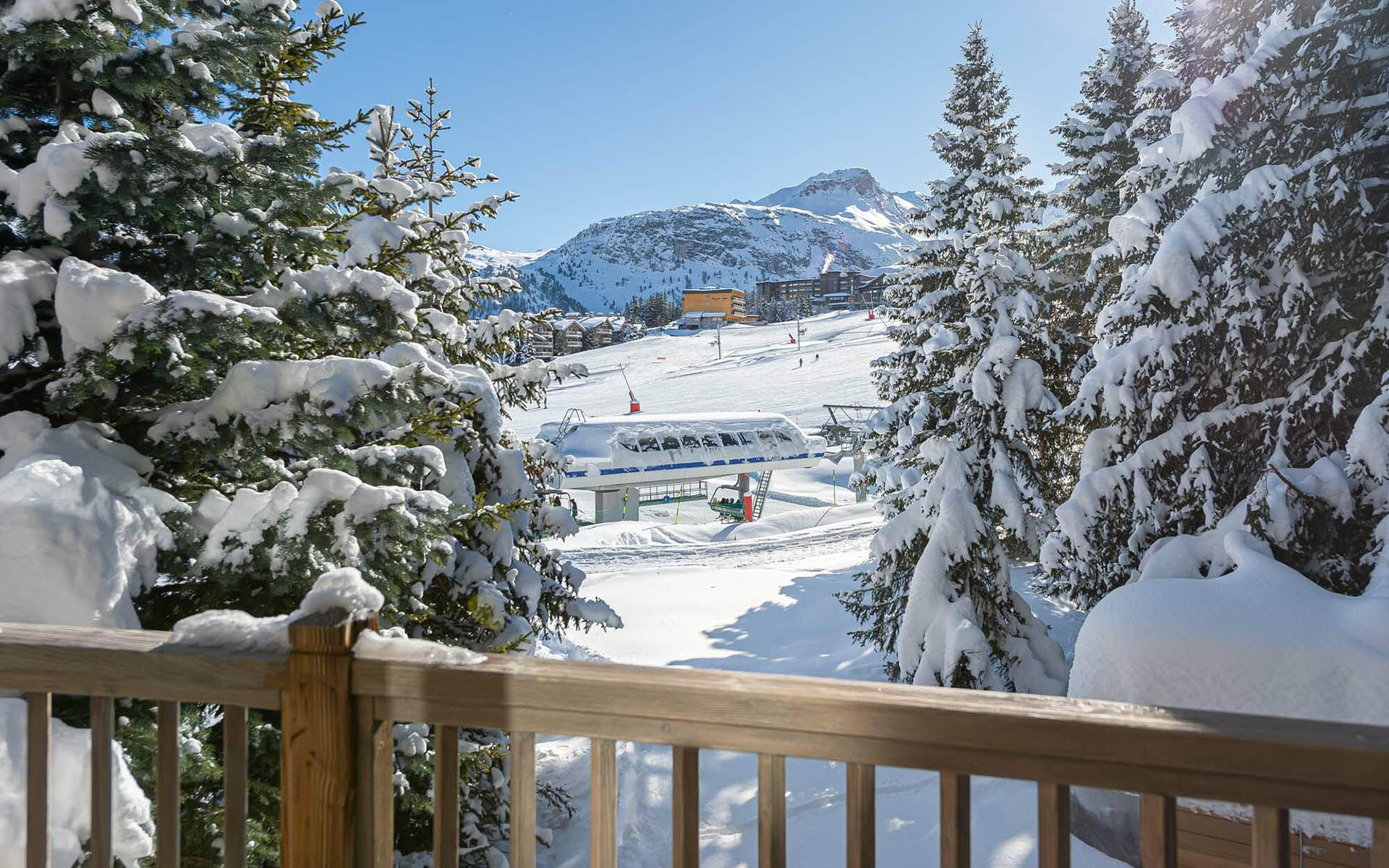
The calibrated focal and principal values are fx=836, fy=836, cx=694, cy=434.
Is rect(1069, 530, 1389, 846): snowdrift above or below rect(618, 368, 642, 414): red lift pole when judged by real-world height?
below

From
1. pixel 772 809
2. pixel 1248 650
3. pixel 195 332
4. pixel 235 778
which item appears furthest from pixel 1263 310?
pixel 235 778

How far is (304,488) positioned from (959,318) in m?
10.4

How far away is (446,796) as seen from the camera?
5.61 ft

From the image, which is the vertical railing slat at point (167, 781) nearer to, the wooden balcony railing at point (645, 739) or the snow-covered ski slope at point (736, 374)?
the wooden balcony railing at point (645, 739)

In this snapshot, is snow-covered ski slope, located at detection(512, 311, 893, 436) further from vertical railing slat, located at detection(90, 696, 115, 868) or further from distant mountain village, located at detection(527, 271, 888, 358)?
vertical railing slat, located at detection(90, 696, 115, 868)

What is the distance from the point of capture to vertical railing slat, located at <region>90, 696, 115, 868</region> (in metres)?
1.84

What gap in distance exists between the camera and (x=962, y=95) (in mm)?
12641

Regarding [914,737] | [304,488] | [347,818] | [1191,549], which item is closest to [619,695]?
[914,737]

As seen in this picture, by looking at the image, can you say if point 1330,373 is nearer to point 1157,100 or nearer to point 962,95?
point 1157,100

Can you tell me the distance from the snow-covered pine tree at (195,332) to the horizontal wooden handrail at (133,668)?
1.44m

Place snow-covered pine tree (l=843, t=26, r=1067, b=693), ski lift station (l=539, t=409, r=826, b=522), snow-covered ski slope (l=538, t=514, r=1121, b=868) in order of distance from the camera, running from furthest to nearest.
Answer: ski lift station (l=539, t=409, r=826, b=522) < snow-covered pine tree (l=843, t=26, r=1067, b=693) < snow-covered ski slope (l=538, t=514, r=1121, b=868)

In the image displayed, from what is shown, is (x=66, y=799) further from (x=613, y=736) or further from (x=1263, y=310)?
(x=1263, y=310)

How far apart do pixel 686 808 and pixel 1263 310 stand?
25.2 ft

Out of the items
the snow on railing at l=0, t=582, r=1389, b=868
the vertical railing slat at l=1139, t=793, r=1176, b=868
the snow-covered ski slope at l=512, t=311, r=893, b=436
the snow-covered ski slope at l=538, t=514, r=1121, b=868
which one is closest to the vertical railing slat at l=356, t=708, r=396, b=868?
the snow on railing at l=0, t=582, r=1389, b=868
